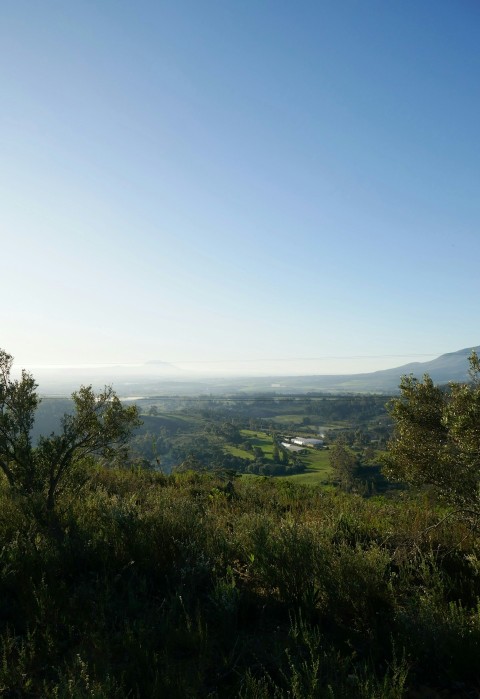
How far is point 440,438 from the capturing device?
7246mm

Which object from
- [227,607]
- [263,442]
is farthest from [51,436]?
[263,442]

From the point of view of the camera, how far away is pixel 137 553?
543 centimetres

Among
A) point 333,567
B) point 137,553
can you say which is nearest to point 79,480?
point 137,553

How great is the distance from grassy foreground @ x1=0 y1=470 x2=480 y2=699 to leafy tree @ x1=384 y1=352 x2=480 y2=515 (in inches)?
28.4

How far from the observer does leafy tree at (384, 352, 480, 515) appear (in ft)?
19.5

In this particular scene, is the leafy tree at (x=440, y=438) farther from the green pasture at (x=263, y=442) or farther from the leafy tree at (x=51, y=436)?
the green pasture at (x=263, y=442)

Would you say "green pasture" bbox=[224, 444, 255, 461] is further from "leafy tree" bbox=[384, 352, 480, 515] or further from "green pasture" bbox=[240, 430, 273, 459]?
"leafy tree" bbox=[384, 352, 480, 515]

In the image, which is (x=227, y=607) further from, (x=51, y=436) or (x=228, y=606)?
(x=51, y=436)

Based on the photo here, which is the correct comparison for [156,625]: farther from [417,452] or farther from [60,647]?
[417,452]

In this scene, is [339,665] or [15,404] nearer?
[339,665]

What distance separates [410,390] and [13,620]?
7379 millimetres

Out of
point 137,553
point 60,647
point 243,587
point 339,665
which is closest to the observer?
point 339,665

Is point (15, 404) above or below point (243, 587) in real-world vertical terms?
above

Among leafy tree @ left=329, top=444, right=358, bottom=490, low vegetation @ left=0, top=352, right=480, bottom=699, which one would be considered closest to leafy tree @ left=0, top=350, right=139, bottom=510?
low vegetation @ left=0, top=352, right=480, bottom=699
